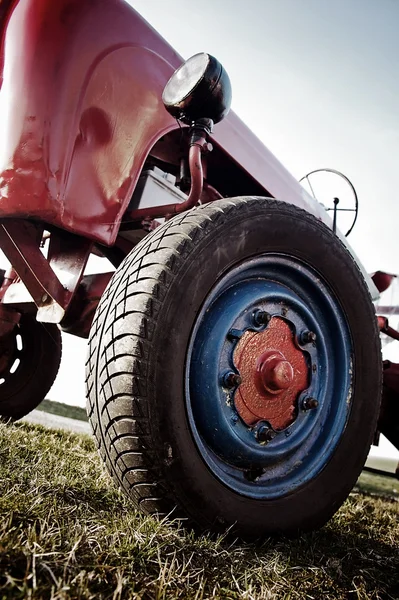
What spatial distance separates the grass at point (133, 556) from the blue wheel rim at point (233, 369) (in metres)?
0.19

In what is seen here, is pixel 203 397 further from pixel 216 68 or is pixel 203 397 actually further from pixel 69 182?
pixel 216 68

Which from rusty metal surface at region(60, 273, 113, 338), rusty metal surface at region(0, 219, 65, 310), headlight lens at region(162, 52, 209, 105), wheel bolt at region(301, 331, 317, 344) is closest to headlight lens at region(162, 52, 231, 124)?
headlight lens at region(162, 52, 209, 105)

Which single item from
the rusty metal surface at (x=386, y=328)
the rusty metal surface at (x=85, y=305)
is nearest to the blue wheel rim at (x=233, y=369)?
the rusty metal surface at (x=85, y=305)

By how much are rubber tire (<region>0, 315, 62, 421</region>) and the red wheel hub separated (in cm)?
172

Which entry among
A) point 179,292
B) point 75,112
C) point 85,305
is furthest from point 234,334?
point 85,305

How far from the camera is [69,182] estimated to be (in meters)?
1.44

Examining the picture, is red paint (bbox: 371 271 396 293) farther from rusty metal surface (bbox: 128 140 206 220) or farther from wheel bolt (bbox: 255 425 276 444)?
wheel bolt (bbox: 255 425 276 444)

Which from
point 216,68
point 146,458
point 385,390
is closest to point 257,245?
point 216,68

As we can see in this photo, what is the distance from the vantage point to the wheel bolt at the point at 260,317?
1.38m

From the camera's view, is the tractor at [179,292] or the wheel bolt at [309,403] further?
the wheel bolt at [309,403]

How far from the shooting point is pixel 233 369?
1.30m

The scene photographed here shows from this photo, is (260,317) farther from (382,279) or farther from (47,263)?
(382,279)

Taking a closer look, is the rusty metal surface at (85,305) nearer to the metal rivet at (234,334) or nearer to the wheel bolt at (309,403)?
the metal rivet at (234,334)

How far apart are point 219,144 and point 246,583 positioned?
63.1 inches
